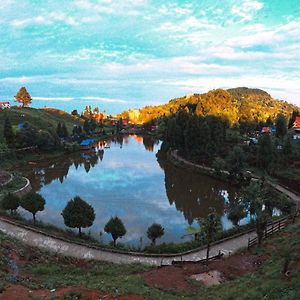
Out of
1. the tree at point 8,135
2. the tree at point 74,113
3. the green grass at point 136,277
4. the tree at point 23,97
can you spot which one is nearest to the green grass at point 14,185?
the green grass at point 136,277

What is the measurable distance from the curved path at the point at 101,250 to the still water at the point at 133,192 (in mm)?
4097

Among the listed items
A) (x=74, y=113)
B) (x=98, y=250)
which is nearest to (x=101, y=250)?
(x=98, y=250)

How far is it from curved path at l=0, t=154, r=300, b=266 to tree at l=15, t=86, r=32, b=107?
8830cm

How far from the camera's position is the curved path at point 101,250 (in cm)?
2012

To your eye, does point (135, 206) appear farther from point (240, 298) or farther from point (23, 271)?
point (240, 298)

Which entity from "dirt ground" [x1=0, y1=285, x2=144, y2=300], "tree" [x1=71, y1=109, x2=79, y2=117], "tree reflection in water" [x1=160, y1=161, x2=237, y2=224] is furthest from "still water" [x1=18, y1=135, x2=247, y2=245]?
"tree" [x1=71, y1=109, x2=79, y2=117]

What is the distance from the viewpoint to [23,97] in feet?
341

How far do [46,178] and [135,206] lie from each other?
1893 cm

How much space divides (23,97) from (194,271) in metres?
100

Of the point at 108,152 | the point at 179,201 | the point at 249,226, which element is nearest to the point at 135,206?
the point at 179,201

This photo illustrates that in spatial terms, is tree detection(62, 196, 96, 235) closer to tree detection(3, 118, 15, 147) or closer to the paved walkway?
the paved walkway

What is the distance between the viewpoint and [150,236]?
913 inches

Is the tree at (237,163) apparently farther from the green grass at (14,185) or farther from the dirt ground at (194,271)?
the green grass at (14,185)

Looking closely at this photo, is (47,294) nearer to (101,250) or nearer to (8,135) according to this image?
(101,250)
